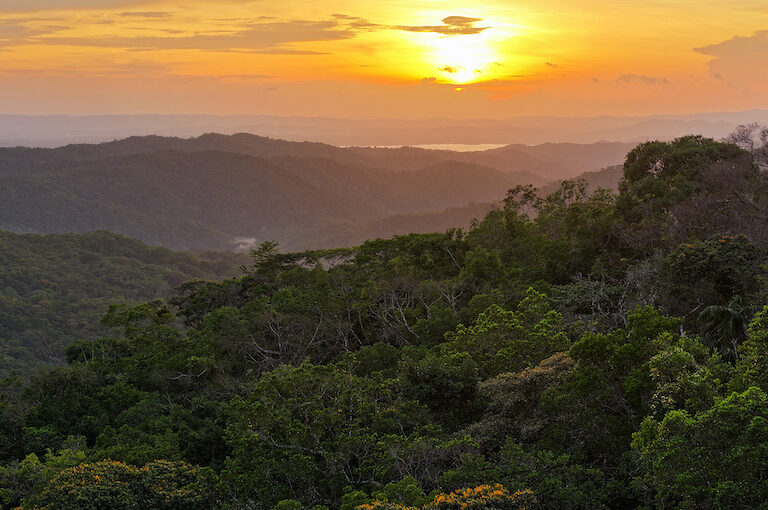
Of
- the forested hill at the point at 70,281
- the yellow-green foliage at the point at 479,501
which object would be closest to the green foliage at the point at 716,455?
the yellow-green foliage at the point at 479,501

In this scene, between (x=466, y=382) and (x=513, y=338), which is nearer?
(x=466, y=382)

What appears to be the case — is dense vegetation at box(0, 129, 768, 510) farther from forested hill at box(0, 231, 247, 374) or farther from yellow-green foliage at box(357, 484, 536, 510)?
forested hill at box(0, 231, 247, 374)

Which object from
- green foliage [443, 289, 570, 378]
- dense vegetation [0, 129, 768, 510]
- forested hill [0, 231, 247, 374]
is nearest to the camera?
dense vegetation [0, 129, 768, 510]

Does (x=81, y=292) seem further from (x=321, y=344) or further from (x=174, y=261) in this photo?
(x=321, y=344)

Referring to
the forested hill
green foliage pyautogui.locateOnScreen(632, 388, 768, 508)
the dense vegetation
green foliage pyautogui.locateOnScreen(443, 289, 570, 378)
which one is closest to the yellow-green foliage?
the dense vegetation

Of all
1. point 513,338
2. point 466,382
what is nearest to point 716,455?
point 466,382

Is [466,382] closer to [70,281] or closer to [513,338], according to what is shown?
[513,338]

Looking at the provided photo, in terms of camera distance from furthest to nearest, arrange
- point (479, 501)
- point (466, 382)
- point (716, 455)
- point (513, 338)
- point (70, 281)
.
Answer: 1. point (70, 281)
2. point (513, 338)
3. point (466, 382)
4. point (479, 501)
5. point (716, 455)
